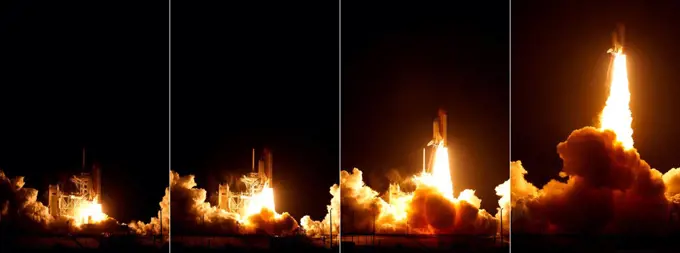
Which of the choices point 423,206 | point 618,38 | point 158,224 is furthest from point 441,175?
point 158,224

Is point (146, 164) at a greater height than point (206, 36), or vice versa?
point (206, 36)

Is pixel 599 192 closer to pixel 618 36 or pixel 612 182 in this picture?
pixel 612 182

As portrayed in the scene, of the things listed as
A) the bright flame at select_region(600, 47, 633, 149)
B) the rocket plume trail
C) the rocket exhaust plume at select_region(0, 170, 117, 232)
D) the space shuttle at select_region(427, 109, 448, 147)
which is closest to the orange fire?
the rocket plume trail

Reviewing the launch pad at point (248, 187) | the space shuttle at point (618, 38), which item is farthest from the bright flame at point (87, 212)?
the space shuttle at point (618, 38)

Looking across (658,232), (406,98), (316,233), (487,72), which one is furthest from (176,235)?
(658,232)

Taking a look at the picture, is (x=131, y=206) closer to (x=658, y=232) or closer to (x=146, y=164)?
(x=146, y=164)

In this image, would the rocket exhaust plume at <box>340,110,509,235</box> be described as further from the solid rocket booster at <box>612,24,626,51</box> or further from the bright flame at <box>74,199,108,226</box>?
the bright flame at <box>74,199,108,226</box>
